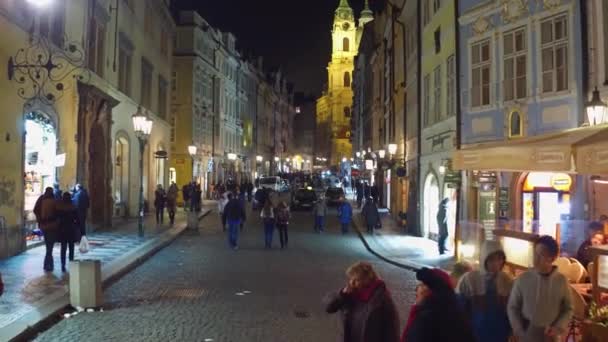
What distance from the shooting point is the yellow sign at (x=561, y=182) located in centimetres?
1585

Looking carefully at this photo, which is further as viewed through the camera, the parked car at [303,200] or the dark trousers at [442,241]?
the parked car at [303,200]

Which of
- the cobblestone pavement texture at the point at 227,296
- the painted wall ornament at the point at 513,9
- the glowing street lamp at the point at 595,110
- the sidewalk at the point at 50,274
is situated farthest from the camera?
the painted wall ornament at the point at 513,9

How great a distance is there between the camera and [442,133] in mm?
22609

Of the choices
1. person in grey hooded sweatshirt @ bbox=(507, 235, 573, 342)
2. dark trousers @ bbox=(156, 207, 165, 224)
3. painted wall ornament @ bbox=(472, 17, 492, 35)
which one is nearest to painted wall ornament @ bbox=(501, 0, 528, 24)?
painted wall ornament @ bbox=(472, 17, 492, 35)

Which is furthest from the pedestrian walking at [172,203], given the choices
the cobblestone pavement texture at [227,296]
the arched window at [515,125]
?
the arched window at [515,125]

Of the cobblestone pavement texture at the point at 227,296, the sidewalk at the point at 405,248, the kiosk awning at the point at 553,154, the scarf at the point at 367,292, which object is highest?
the kiosk awning at the point at 553,154

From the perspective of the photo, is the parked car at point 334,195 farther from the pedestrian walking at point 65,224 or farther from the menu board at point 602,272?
the menu board at point 602,272

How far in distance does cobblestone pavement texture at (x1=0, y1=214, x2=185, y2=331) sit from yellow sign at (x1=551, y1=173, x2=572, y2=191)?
439 inches

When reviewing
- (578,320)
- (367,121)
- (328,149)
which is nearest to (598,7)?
(578,320)

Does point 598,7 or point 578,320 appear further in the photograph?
point 598,7

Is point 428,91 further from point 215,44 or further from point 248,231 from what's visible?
point 215,44

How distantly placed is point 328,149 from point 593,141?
128 m

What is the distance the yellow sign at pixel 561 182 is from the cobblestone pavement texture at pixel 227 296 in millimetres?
4138

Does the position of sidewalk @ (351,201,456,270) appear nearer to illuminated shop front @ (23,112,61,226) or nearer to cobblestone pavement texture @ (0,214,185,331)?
cobblestone pavement texture @ (0,214,185,331)
